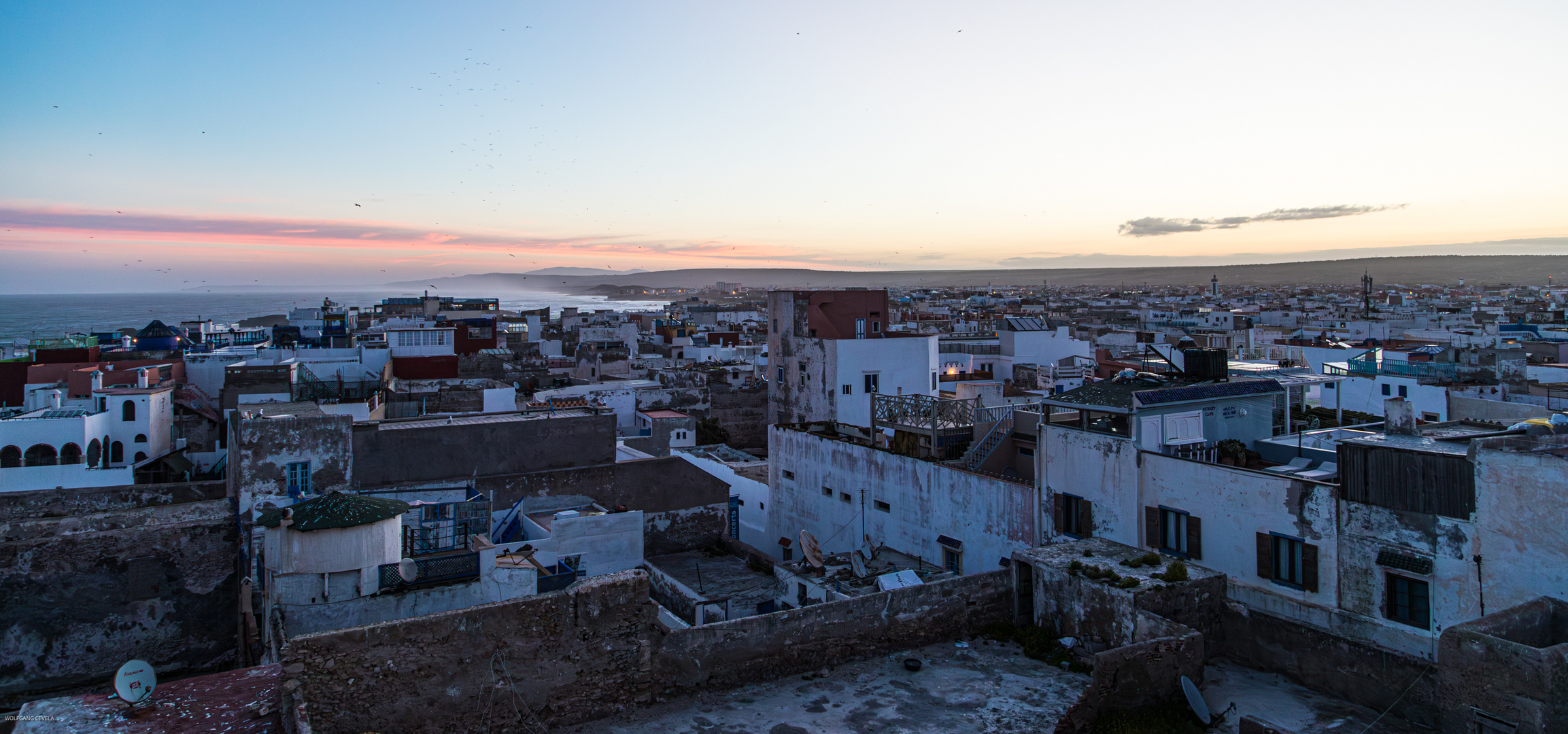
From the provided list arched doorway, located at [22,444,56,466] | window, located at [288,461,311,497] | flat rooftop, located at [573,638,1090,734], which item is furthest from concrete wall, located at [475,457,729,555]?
arched doorway, located at [22,444,56,466]

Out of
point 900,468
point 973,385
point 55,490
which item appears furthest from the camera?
point 973,385

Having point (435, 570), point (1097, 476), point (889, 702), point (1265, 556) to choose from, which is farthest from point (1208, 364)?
point (435, 570)

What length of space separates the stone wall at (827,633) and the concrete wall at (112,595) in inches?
547

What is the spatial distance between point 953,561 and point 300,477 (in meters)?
14.8

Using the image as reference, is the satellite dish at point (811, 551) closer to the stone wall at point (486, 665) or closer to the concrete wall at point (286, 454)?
the stone wall at point (486, 665)

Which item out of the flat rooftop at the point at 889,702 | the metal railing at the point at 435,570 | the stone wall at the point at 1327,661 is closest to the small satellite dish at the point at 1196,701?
the flat rooftop at the point at 889,702

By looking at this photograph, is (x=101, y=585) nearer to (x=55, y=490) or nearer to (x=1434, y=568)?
(x=55, y=490)

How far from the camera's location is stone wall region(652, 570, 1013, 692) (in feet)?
37.1

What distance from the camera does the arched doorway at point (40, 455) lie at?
103 feet

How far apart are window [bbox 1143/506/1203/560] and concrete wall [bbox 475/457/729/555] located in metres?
13.6

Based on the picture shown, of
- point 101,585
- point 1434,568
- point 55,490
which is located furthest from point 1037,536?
point 55,490

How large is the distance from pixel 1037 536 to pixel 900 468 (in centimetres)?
392

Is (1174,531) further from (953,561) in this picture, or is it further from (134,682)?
(134,682)

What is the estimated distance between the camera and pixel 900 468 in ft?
64.7
